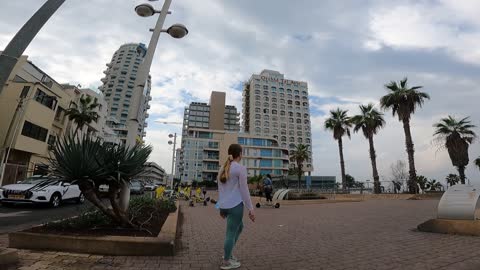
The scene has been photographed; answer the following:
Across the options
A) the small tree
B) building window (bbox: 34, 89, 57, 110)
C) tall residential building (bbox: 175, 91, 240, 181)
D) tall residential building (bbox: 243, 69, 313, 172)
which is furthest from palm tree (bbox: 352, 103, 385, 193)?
tall residential building (bbox: 243, 69, 313, 172)

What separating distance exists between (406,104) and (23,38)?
30254mm

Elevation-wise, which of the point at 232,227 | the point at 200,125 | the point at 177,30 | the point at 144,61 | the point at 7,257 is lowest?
the point at 7,257

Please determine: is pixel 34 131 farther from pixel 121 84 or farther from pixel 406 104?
pixel 121 84

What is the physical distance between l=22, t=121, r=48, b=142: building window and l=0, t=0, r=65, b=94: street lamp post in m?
29.1

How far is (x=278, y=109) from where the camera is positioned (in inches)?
4550

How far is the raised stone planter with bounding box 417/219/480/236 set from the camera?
225 inches

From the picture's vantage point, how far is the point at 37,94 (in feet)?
91.9

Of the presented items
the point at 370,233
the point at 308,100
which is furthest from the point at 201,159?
the point at 370,233

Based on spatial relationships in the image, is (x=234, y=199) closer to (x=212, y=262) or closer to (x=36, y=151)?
(x=212, y=262)

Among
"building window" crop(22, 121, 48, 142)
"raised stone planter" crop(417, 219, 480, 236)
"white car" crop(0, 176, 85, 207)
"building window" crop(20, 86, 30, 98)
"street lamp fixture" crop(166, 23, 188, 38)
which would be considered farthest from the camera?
"building window" crop(20, 86, 30, 98)

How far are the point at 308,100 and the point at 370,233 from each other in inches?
4787

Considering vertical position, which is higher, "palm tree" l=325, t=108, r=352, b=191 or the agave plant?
"palm tree" l=325, t=108, r=352, b=191

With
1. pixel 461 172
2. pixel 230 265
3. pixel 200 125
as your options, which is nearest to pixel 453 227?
pixel 230 265

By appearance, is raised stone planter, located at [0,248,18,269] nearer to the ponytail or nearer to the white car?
the ponytail
